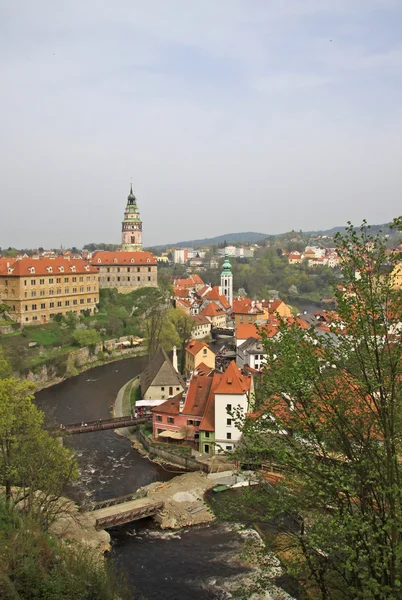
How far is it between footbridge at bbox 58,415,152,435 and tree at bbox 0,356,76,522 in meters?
8.46

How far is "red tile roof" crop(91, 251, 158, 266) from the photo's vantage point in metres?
58.4

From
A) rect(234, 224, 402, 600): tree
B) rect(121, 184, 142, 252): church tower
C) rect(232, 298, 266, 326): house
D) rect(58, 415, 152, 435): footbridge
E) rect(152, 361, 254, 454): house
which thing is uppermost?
rect(121, 184, 142, 252): church tower

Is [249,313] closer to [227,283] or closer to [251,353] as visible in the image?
[251,353]

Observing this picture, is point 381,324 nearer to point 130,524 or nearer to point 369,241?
point 369,241

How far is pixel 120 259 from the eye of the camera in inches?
2323

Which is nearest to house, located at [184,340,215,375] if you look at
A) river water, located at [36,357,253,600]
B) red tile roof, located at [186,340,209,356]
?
red tile roof, located at [186,340,209,356]

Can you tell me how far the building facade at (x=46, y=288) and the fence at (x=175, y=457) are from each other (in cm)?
2300

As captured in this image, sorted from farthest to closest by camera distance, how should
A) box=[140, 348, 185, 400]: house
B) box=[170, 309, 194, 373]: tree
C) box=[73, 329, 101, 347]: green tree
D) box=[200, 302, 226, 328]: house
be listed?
box=[200, 302, 226, 328]: house < box=[170, 309, 194, 373]: tree < box=[73, 329, 101, 347]: green tree < box=[140, 348, 185, 400]: house

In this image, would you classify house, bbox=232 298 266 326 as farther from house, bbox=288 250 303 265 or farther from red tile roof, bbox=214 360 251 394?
house, bbox=288 250 303 265

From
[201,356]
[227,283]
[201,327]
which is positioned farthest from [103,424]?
[227,283]

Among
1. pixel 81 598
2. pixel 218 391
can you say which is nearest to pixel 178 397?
pixel 218 391

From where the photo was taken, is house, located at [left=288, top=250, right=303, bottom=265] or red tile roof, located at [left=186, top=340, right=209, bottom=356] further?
house, located at [left=288, top=250, right=303, bottom=265]

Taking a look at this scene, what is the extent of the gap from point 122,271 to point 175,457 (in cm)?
3857

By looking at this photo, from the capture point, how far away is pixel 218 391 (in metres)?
22.2
